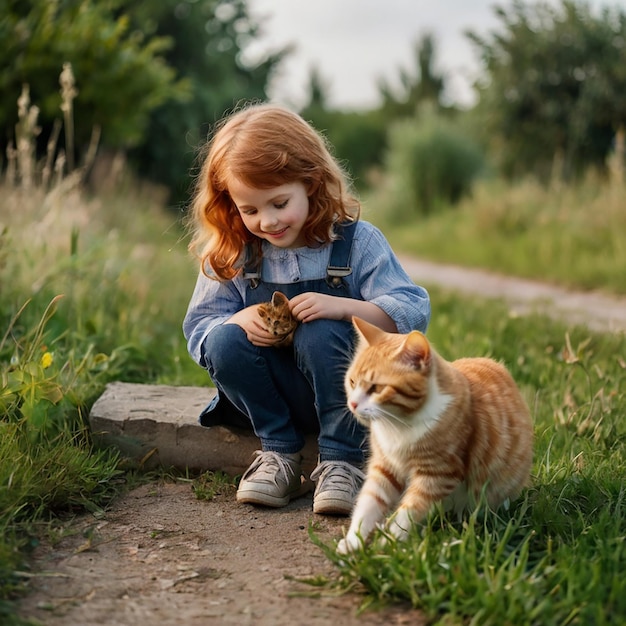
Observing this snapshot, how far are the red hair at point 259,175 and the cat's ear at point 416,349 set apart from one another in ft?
2.95

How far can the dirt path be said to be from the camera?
2.10m

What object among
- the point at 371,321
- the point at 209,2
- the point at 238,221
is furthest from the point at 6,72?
the point at 209,2

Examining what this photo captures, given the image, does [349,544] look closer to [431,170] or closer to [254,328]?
[254,328]

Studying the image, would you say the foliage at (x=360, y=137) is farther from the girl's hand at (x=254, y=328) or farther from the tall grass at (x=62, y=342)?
the girl's hand at (x=254, y=328)

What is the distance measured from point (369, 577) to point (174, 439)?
1.37m

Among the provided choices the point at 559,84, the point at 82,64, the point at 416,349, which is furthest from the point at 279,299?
the point at 559,84

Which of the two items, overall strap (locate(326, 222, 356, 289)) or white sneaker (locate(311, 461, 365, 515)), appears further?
overall strap (locate(326, 222, 356, 289))

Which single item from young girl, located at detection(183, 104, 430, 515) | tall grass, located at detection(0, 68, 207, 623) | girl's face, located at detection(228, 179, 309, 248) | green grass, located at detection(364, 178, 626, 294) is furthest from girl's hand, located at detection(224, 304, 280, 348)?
green grass, located at detection(364, 178, 626, 294)

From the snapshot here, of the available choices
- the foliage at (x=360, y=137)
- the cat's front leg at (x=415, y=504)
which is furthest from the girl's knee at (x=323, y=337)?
the foliage at (x=360, y=137)

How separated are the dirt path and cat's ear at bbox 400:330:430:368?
65cm

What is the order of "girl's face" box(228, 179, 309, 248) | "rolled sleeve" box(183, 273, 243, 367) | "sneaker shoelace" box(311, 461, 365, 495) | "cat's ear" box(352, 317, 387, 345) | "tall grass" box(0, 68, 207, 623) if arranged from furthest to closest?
"rolled sleeve" box(183, 273, 243, 367), "girl's face" box(228, 179, 309, 248), "sneaker shoelace" box(311, 461, 365, 495), "tall grass" box(0, 68, 207, 623), "cat's ear" box(352, 317, 387, 345)

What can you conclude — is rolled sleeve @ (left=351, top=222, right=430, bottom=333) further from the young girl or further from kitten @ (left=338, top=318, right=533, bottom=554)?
kitten @ (left=338, top=318, right=533, bottom=554)

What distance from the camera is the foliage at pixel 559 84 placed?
44.9ft

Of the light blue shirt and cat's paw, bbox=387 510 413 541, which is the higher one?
the light blue shirt
